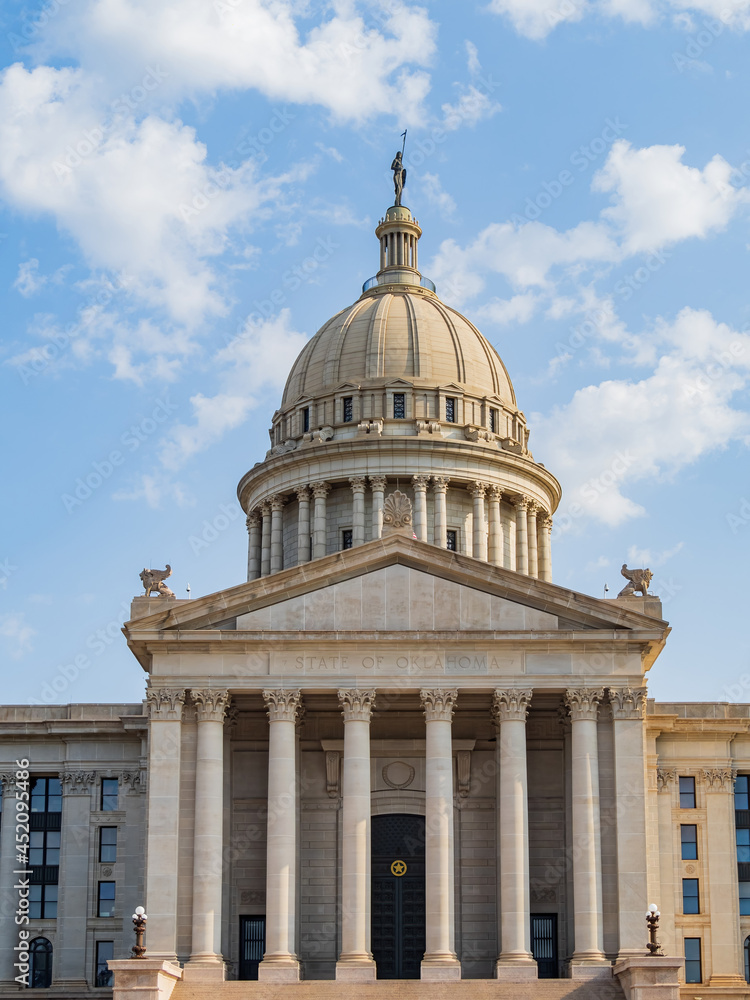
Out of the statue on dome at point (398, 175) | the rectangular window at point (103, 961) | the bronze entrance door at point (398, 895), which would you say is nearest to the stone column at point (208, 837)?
the bronze entrance door at point (398, 895)

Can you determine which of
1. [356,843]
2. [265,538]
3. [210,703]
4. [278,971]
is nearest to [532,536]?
[265,538]

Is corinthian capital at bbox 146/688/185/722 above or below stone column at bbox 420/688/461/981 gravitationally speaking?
above

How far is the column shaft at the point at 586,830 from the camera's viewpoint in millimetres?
53812

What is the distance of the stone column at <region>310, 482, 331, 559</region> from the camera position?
257 ft

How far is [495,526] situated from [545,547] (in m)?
5.00

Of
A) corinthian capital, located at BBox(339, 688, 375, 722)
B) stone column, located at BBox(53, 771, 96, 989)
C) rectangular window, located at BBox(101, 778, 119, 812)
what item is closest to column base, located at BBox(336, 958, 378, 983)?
corinthian capital, located at BBox(339, 688, 375, 722)

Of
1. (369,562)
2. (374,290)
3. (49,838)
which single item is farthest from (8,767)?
(374,290)

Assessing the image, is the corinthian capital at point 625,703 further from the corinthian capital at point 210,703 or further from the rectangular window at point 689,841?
the corinthian capital at point 210,703

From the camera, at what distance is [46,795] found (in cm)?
6669

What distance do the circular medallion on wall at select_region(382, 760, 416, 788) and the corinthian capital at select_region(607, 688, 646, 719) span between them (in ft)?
30.0

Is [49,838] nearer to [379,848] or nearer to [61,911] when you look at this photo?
[61,911]

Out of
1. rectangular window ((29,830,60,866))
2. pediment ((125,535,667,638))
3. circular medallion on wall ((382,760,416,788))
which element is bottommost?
rectangular window ((29,830,60,866))

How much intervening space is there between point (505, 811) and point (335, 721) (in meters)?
8.77

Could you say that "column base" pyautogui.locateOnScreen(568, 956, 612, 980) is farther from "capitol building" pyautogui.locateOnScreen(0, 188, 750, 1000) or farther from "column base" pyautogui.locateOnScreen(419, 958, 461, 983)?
"column base" pyautogui.locateOnScreen(419, 958, 461, 983)
